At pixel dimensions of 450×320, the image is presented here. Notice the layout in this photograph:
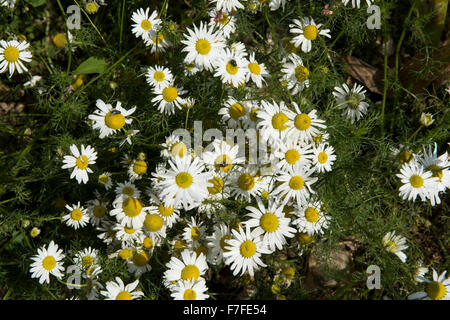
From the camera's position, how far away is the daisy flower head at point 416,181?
2631 mm

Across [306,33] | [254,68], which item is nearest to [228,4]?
[254,68]

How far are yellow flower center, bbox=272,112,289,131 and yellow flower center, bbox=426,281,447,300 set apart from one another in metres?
1.49

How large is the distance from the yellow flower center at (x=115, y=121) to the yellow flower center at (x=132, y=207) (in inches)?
21.2

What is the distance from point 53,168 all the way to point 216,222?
1410 mm

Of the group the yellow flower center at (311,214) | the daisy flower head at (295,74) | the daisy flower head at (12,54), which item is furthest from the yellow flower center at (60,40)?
the yellow flower center at (311,214)

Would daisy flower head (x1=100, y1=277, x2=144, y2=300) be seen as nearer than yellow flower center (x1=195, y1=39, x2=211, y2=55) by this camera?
Yes

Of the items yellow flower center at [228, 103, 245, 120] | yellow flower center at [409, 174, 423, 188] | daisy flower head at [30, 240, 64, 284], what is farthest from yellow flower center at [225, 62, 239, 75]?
daisy flower head at [30, 240, 64, 284]

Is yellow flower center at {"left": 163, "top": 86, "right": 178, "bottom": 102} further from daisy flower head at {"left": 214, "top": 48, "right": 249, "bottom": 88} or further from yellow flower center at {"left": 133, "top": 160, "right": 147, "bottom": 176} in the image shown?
yellow flower center at {"left": 133, "top": 160, "right": 147, "bottom": 176}

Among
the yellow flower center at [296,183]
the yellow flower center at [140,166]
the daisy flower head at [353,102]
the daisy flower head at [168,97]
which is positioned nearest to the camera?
the yellow flower center at [296,183]

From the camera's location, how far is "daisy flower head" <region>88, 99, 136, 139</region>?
2.71 meters

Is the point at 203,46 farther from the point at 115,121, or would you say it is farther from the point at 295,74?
the point at 115,121

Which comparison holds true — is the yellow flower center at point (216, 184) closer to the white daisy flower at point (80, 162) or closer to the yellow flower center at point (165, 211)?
the yellow flower center at point (165, 211)

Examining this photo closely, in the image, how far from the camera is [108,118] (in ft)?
8.98
